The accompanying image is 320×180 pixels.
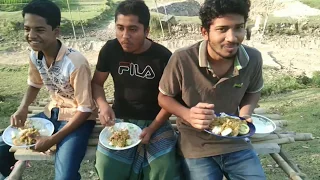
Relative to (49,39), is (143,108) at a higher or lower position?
lower

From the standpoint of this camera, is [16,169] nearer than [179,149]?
No

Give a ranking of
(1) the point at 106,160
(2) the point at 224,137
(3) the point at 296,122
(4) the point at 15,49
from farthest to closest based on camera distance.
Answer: (4) the point at 15,49 < (3) the point at 296,122 < (1) the point at 106,160 < (2) the point at 224,137

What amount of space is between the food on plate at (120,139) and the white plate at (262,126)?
2.97 ft

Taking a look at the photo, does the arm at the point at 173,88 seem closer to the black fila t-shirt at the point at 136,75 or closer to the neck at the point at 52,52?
the black fila t-shirt at the point at 136,75

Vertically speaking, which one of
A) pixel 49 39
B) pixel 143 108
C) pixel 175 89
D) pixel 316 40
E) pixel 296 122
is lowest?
pixel 316 40

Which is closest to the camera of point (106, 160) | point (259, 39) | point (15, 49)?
point (106, 160)

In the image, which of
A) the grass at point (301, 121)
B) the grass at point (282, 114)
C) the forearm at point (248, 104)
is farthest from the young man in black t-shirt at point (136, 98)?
the grass at point (301, 121)

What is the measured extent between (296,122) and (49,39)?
3714 mm

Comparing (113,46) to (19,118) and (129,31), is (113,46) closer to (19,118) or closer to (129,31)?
(129,31)

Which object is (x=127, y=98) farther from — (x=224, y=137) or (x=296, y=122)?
(x=296, y=122)

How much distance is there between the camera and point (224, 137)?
251 cm

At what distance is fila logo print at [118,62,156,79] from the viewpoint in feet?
9.66

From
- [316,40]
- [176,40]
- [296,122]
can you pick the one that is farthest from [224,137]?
[316,40]

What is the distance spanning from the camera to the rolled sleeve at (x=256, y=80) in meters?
2.80
